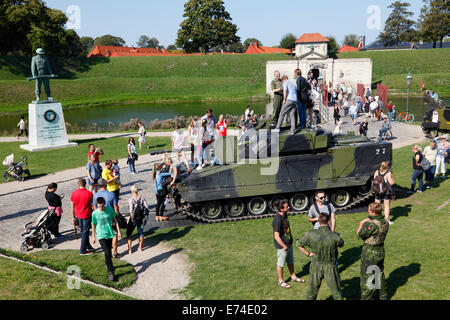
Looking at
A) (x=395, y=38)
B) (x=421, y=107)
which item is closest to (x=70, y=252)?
(x=421, y=107)

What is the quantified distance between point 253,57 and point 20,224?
77.3 metres

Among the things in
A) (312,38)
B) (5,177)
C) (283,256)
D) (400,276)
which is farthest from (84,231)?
(312,38)

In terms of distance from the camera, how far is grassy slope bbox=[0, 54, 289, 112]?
66375mm

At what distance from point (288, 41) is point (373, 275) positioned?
115 m

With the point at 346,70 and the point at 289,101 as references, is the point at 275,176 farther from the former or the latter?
the point at 346,70

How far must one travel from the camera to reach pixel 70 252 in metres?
10.6

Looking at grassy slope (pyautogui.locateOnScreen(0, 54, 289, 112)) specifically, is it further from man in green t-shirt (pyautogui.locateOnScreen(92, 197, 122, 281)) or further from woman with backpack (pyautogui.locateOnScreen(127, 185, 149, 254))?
man in green t-shirt (pyautogui.locateOnScreen(92, 197, 122, 281))

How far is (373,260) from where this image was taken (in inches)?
270

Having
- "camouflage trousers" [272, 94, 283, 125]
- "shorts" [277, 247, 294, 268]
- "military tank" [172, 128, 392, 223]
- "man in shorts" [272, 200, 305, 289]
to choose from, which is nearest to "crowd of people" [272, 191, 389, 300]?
"man in shorts" [272, 200, 305, 289]

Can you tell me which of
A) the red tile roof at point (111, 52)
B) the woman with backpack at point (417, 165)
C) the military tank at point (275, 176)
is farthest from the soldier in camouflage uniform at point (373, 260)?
the red tile roof at point (111, 52)

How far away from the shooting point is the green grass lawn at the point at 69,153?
69.7ft

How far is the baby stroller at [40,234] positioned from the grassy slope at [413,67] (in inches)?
2517

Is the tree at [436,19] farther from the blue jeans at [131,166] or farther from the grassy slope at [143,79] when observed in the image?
the blue jeans at [131,166]
